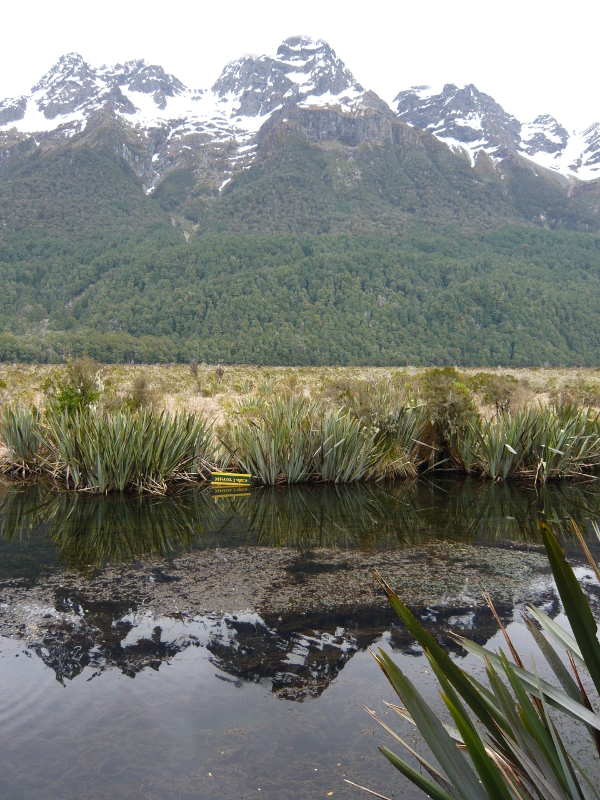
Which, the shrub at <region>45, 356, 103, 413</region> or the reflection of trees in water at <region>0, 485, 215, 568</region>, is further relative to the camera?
the shrub at <region>45, 356, 103, 413</region>

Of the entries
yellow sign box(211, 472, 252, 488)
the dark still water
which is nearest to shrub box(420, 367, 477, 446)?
the dark still water

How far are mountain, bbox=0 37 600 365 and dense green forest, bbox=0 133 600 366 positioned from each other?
1.41ft

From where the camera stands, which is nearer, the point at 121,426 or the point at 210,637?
the point at 210,637

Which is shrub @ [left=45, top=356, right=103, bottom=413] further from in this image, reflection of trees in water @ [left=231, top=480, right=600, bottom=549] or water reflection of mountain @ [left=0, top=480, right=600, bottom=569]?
reflection of trees in water @ [left=231, top=480, right=600, bottom=549]

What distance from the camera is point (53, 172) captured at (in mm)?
158000

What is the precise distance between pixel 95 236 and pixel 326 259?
5410 cm

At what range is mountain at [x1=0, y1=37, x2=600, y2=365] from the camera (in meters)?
109

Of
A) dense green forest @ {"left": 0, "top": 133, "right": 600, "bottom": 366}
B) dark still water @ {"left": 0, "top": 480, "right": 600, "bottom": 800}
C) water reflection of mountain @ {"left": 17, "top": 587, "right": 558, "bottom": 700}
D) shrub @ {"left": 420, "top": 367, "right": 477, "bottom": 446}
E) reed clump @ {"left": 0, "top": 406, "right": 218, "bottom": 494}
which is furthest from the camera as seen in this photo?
dense green forest @ {"left": 0, "top": 133, "right": 600, "bottom": 366}

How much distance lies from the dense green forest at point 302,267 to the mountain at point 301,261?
1.41 feet

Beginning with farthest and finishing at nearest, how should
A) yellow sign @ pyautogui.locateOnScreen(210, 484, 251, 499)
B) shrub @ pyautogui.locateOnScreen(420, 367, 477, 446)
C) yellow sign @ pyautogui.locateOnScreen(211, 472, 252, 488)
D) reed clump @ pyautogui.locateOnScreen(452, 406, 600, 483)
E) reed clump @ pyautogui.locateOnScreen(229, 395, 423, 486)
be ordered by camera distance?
shrub @ pyautogui.locateOnScreen(420, 367, 477, 446) < reed clump @ pyautogui.locateOnScreen(452, 406, 600, 483) < reed clump @ pyautogui.locateOnScreen(229, 395, 423, 486) < yellow sign @ pyautogui.locateOnScreen(211, 472, 252, 488) < yellow sign @ pyautogui.locateOnScreen(210, 484, 251, 499)

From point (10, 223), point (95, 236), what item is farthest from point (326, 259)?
point (10, 223)

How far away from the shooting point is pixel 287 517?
718 cm

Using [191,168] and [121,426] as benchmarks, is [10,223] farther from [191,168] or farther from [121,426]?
[121,426]

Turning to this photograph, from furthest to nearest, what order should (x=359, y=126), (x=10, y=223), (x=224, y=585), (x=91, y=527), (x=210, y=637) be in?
(x=359, y=126), (x=10, y=223), (x=91, y=527), (x=224, y=585), (x=210, y=637)
